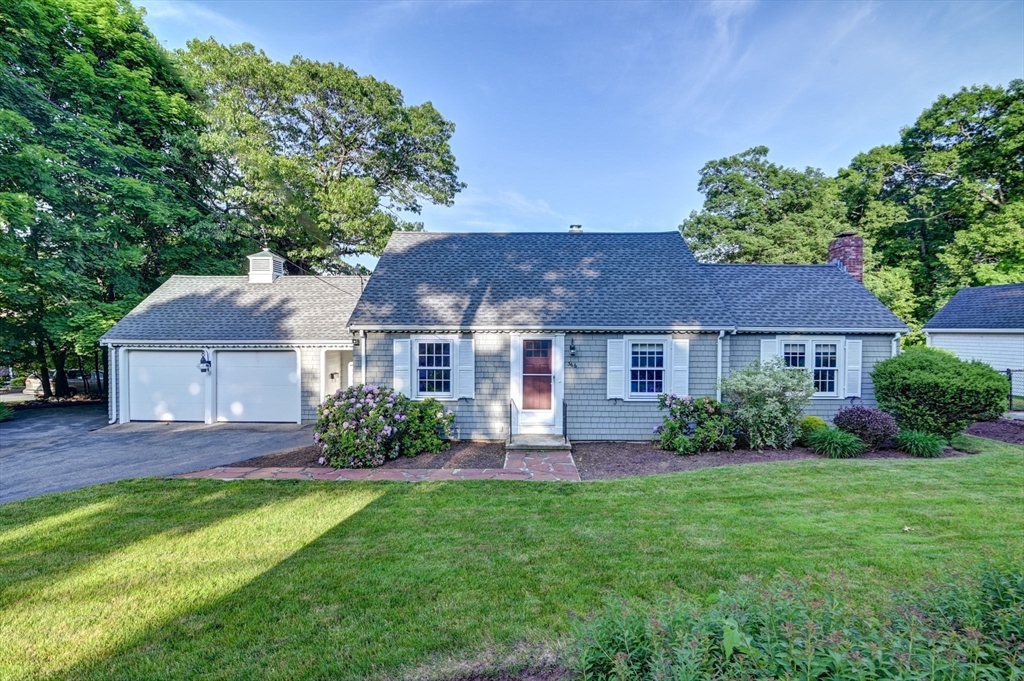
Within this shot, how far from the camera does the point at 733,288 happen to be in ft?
40.0

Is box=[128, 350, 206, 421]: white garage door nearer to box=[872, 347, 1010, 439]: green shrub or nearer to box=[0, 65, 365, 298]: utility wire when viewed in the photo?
box=[0, 65, 365, 298]: utility wire

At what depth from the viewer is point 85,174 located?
582 inches

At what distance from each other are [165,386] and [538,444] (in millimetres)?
11800

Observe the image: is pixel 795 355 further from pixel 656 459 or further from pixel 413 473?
pixel 413 473

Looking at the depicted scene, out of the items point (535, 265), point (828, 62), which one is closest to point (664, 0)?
point (828, 62)

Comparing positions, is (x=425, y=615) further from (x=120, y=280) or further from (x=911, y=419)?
(x=120, y=280)

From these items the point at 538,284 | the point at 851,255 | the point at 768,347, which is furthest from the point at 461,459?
the point at 851,255

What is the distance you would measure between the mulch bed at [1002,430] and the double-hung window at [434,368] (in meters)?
12.6

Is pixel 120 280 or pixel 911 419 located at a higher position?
pixel 120 280

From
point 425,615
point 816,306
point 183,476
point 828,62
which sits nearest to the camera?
point 425,615

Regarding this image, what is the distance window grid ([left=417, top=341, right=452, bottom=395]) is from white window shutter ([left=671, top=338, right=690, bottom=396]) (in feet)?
17.5

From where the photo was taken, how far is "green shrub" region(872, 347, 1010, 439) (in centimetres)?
849

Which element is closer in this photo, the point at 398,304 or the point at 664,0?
the point at 398,304

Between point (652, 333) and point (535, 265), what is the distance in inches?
152
